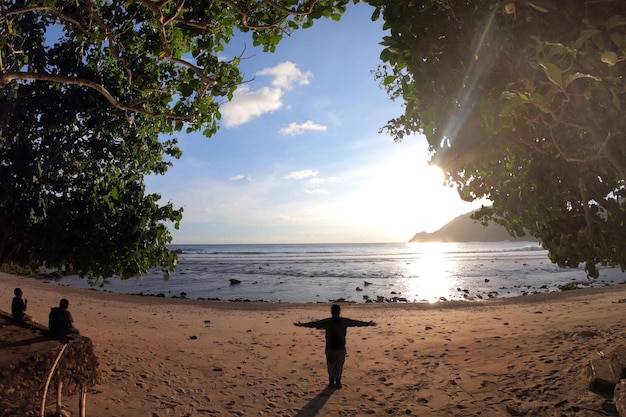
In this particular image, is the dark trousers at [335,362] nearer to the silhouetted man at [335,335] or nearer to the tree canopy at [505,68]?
the silhouetted man at [335,335]

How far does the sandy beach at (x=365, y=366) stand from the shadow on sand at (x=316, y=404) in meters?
0.04

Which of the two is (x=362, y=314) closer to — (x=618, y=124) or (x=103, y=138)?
(x=103, y=138)

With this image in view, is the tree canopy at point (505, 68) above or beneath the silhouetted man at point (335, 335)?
above

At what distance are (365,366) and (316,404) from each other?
3.09 meters

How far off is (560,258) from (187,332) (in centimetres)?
1374

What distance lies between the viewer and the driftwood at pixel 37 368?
21.6 ft

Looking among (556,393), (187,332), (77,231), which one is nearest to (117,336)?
(187,332)

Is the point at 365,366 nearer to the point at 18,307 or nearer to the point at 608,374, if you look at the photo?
the point at 608,374

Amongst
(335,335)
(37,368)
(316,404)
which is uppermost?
(335,335)

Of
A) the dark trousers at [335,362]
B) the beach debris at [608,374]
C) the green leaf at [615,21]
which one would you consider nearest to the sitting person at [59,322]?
the dark trousers at [335,362]

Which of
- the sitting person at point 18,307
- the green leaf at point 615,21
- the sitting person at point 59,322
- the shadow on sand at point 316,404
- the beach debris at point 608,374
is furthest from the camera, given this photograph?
the sitting person at point 18,307

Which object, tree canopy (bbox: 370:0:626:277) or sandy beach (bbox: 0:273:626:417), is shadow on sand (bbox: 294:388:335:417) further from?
tree canopy (bbox: 370:0:626:277)

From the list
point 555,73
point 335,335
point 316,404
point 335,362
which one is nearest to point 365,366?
point 335,362

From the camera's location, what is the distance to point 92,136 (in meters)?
11.0
